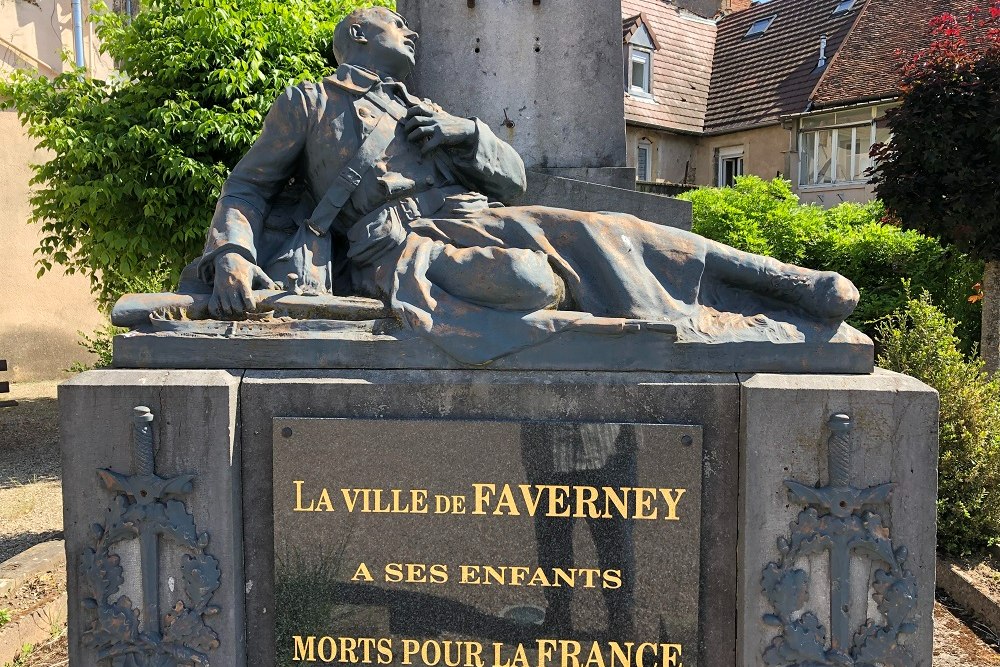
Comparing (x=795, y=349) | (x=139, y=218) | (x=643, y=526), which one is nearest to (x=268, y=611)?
(x=643, y=526)

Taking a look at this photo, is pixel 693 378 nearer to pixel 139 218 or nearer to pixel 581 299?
pixel 581 299

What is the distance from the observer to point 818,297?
2791 mm

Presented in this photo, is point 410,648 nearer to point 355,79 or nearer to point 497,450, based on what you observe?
point 497,450

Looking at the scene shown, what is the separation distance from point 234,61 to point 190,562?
535 cm

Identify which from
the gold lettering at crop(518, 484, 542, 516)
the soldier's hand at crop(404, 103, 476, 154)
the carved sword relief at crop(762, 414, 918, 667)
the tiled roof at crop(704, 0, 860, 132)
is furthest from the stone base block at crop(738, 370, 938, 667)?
the tiled roof at crop(704, 0, 860, 132)

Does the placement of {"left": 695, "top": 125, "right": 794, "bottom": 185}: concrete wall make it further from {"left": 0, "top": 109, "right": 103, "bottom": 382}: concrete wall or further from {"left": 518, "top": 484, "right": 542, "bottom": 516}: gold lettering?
{"left": 518, "top": 484, "right": 542, "bottom": 516}: gold lettering

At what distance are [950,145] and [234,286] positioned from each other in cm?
585

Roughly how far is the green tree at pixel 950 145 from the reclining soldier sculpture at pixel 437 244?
459cm

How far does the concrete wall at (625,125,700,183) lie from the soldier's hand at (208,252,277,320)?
18.4 metres

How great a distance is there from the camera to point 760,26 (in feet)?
74.1

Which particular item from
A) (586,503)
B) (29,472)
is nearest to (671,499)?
(586,503)

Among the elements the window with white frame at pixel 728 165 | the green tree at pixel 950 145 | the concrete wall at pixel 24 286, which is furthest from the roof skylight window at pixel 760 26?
the green tree at pixel 950 145

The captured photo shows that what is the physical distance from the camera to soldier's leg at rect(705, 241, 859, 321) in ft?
9.08

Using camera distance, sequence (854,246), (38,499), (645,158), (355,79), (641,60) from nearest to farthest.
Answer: (355,79) → (38,499) → (854,246) → (645,158) → (641,60)
